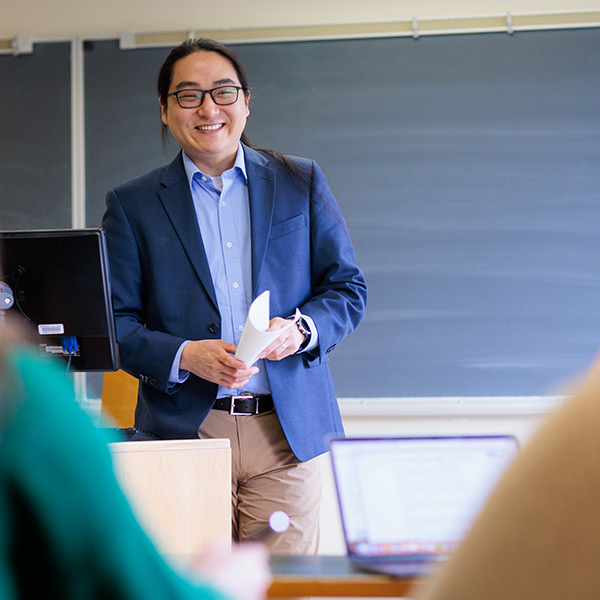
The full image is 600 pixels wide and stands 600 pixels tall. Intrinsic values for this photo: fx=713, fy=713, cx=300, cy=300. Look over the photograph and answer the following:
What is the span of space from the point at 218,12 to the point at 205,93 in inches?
59.7

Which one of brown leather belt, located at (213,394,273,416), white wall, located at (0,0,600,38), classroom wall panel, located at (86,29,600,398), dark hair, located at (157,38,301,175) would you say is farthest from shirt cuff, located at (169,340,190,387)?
white wall, located at (0,0,600,38)

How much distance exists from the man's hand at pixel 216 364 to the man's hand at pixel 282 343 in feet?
0.18

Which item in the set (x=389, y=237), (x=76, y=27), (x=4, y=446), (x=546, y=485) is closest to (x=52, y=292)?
(x=4, y=446)

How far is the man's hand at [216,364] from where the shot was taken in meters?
1.59

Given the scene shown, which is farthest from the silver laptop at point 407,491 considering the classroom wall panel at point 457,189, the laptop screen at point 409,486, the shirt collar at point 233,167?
A: the classroom wall panel at point 457,189

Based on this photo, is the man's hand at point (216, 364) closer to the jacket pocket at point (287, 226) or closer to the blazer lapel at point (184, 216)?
the blazer lapel at point (184, 216)

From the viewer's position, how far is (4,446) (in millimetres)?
356

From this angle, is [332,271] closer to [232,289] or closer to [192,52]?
[232,289]

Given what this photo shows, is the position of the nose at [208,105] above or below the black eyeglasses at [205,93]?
below

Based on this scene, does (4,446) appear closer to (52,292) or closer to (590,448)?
(590,448)

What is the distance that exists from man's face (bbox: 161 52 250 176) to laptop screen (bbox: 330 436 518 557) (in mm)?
1104

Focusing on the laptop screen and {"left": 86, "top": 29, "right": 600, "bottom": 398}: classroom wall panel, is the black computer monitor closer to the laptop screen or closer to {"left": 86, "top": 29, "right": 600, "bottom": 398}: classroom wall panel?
the laptop screen

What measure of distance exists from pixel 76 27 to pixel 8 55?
359 mm

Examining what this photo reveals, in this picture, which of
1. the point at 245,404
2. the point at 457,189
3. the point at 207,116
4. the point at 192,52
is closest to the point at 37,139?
the point at 192,52
